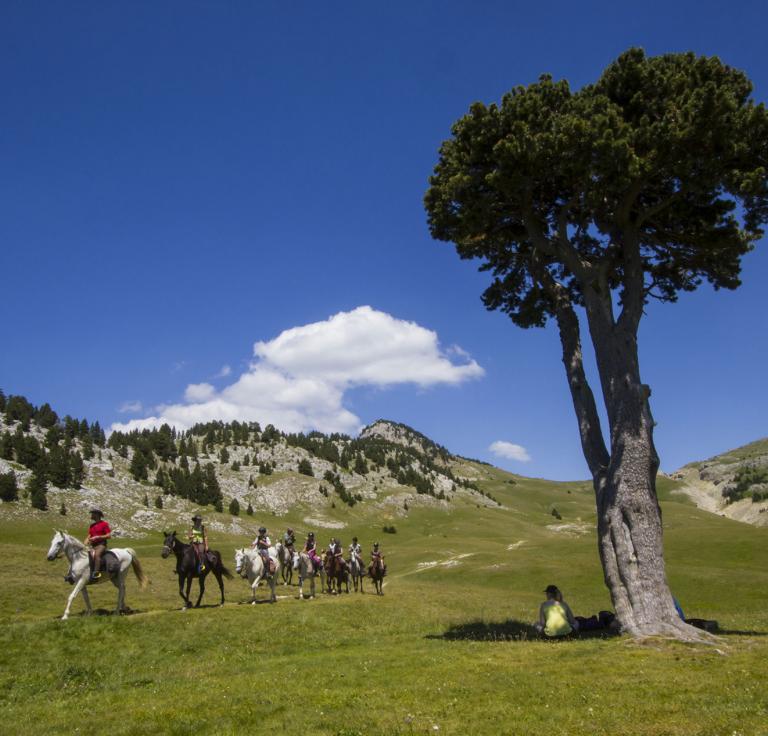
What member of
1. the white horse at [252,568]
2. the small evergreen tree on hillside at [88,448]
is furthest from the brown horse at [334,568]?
the small evergreen tree on hillside at [88,448]

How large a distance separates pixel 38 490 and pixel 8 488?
4196 mm

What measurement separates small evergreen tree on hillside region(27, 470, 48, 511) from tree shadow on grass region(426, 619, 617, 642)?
87.2 m

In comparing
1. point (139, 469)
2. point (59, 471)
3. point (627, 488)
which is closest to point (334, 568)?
point (627, 488)

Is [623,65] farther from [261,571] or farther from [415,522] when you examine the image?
[415,522]

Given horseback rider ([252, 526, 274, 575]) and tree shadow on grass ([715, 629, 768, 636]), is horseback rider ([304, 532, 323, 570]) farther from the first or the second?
tree shadow on grass ([715, 629, 768, 636])

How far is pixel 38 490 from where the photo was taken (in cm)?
8825

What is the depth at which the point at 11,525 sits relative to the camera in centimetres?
7519

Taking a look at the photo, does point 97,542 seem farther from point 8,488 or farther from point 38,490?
point 8,488

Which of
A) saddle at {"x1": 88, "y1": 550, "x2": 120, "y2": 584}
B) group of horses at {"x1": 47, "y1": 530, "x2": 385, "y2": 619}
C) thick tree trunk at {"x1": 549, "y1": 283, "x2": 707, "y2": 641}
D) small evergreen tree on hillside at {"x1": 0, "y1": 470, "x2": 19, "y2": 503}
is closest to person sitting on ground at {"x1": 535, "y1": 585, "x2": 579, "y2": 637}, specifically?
thick tree trunk at {"x1": 549, "y1": 283, "x2": 707, "y2": 641}

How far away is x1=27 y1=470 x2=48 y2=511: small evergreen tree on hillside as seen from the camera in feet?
284

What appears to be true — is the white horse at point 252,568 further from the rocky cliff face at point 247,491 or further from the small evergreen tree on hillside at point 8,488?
the small evergreen tree on hillside at point 8,488

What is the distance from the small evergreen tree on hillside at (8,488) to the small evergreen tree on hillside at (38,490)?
2.48m

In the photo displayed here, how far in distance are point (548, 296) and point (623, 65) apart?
33.3ft

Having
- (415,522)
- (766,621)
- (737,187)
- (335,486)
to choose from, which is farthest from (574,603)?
(335,486)
